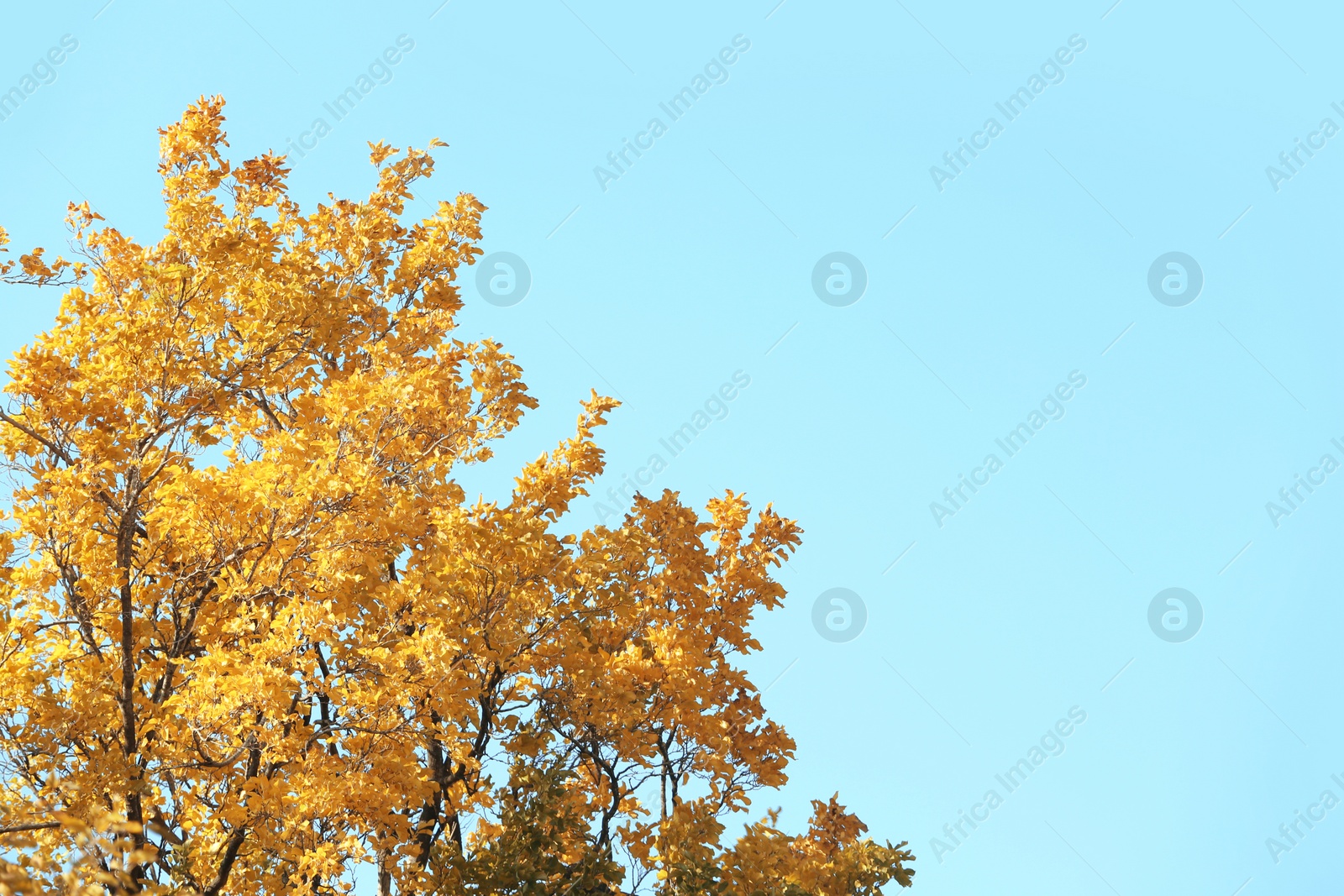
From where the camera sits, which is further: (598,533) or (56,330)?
(598,533)

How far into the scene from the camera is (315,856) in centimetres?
770

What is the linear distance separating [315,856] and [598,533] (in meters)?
3.30

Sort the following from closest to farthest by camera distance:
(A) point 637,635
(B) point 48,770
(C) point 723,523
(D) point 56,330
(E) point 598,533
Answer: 1. (B) point 48,770
2. (D) point 56,330
3. (E) point 598,533
4. (A) point 637,635
5. (C) point 723,523

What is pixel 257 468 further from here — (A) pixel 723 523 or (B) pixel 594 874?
(A) pixel 723 523

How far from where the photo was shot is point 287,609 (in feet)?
24.5

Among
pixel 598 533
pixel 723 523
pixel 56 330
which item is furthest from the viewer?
pixel 723 523

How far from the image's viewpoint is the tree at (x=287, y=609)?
762 cm

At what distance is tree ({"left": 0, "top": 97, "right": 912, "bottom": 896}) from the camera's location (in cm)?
762

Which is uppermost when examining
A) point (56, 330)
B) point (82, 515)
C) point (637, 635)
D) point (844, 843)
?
point (56, 330)

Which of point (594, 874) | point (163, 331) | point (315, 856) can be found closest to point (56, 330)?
point (163, 331)

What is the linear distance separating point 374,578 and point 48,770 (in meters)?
2.44

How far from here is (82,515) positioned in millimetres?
7914

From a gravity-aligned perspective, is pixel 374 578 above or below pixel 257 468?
below

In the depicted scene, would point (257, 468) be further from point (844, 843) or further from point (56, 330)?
point (844, 843)
